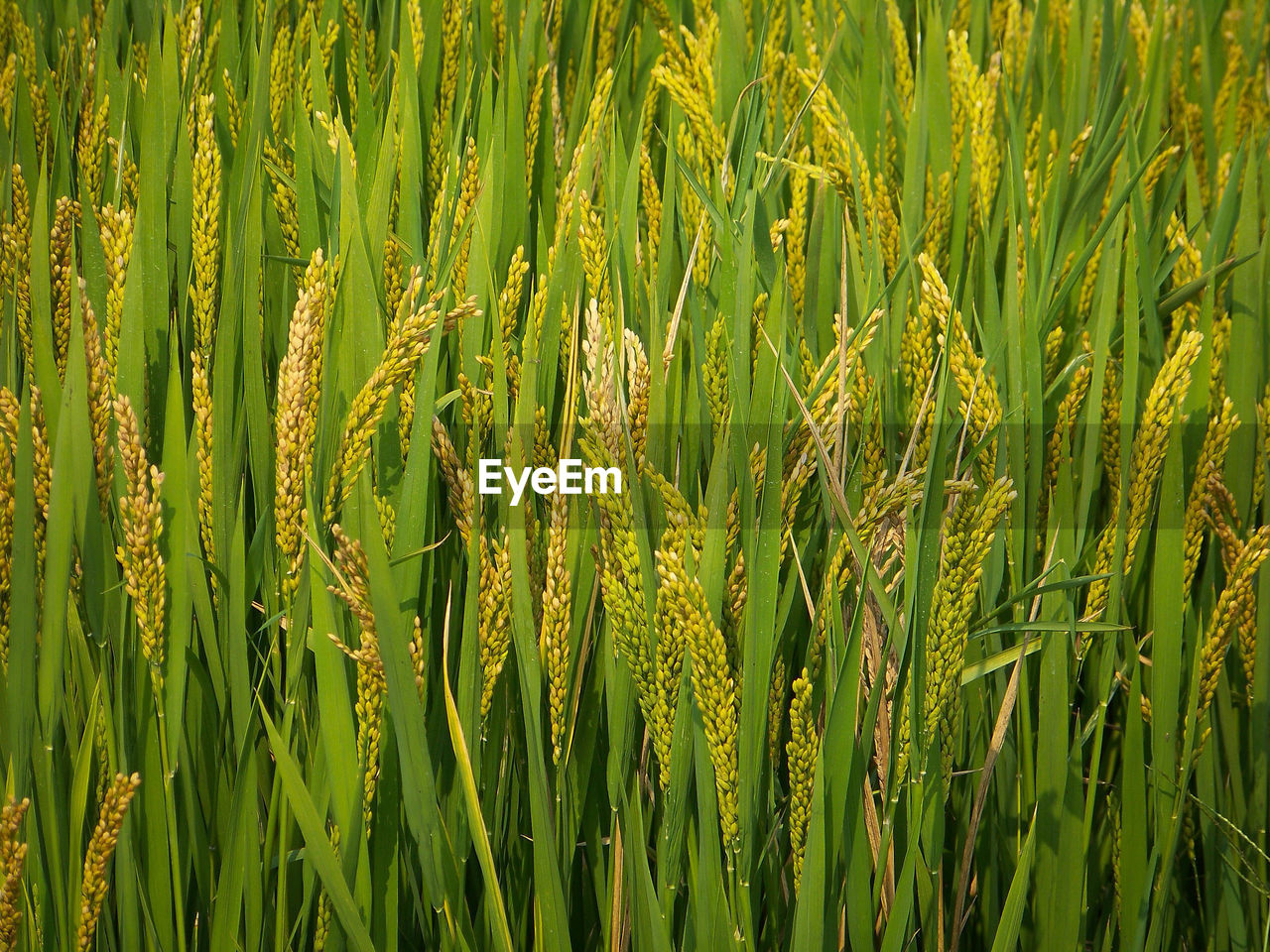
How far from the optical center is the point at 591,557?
71cm

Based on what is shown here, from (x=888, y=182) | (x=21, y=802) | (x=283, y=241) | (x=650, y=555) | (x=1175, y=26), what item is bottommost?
(x=21, y=802)

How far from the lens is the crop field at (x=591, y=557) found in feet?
2.09

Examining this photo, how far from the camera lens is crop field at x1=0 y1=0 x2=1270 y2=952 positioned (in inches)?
25.1

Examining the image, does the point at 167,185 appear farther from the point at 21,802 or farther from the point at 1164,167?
the point at 1164,167

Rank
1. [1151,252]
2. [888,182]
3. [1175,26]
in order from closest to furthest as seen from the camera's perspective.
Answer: [1151,252] → [888,182] → [1175,26]

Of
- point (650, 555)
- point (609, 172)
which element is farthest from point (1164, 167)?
point (650, 555)

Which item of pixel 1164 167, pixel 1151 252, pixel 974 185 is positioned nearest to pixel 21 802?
pixel 974 185

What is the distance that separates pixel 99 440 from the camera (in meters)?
0.69

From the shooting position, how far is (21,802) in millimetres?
633

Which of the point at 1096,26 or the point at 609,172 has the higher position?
the point at 1096,26

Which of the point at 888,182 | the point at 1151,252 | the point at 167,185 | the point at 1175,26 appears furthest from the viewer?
the point at 1175,26

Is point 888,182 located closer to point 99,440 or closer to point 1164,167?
point 1164,167

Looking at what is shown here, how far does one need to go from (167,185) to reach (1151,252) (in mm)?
1000

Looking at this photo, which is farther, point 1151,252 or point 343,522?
point 1151,252
